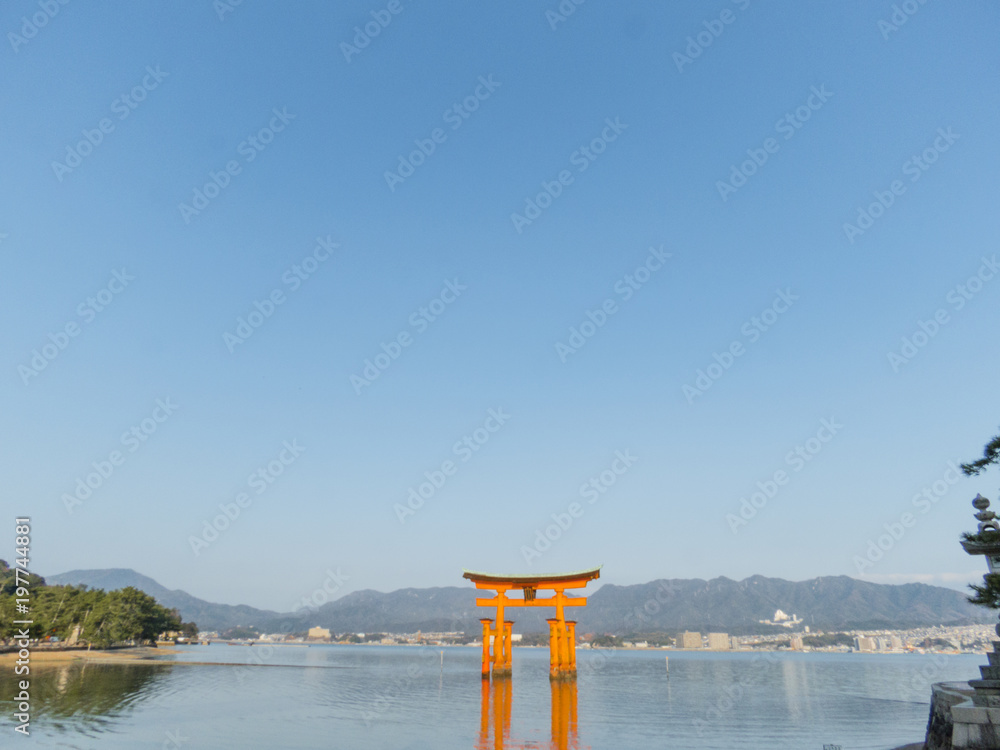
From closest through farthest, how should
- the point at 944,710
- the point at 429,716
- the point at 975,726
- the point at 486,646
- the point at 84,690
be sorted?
the point at 975,726
the point at 944,710
the point at 429,716
the point at 84,690
the point at 486,646

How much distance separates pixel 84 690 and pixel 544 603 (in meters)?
23.3

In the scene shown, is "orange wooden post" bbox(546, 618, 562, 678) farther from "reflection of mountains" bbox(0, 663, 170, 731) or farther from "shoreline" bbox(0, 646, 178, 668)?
"shoreline" bbox(0, 646, 178, 668)

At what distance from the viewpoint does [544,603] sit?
3375 cm

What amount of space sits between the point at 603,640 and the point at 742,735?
166768mm

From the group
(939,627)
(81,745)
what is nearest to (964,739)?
(81,745)

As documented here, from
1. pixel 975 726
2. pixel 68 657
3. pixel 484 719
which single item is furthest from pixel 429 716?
pixel 68 657

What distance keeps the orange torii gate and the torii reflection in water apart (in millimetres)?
1345

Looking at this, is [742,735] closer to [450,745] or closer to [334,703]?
[450,745]

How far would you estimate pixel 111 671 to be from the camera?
37.4 metres

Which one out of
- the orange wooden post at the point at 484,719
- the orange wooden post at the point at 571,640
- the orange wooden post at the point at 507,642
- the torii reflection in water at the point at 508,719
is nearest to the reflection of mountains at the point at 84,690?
the orange wooden post at the point at 484,719

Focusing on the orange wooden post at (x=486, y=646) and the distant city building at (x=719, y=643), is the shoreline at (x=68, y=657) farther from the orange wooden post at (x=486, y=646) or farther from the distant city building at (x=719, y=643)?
the distant city building at (x=719, y=643)

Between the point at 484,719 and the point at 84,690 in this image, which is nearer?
the point at 484,719

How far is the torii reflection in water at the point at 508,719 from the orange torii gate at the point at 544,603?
4.41ft

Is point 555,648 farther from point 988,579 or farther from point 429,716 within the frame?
point 988,579
